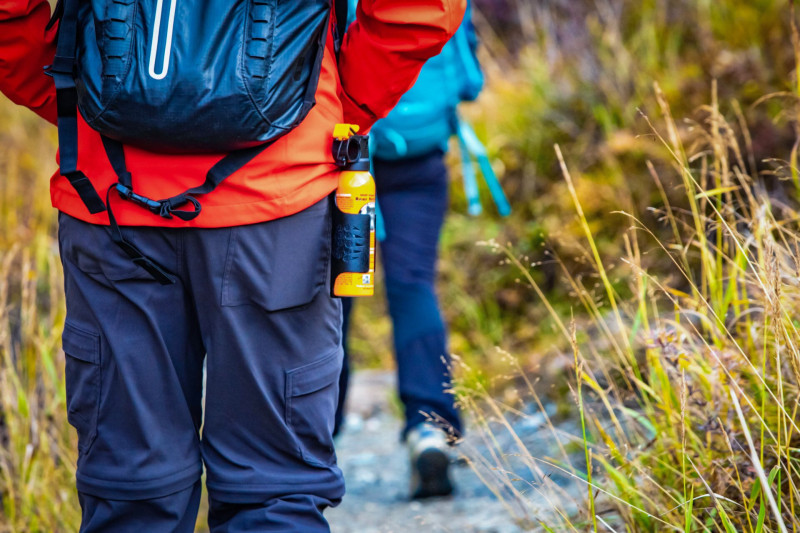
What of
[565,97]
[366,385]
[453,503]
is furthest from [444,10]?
[565,97]

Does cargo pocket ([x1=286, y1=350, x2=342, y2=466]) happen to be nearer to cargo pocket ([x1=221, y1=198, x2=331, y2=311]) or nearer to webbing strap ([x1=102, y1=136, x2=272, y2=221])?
cargo pocket ([x1=221, y1=198, x2=331, y2=311])

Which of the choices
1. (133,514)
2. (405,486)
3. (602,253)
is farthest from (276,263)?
(602,253)

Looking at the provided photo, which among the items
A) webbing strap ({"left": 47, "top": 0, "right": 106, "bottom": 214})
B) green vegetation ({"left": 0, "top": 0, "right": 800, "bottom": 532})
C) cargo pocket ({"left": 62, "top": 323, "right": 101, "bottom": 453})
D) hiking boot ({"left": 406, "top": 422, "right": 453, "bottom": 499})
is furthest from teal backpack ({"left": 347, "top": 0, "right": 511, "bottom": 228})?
cargo pocket ({"left": 62, "top": 323, "right": 101, "bottom": 453})

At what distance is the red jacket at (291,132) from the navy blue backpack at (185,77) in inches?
1.3

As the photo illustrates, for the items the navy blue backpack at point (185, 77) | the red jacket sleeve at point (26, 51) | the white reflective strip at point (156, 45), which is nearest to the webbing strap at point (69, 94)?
the navy blue backpack at point (185, 77)

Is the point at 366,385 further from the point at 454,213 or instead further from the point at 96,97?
the point at 96,97

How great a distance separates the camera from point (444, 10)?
68.6 inches

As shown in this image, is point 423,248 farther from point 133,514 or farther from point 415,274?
point 133,514

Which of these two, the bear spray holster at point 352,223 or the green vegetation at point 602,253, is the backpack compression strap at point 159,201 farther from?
the green vegetation at point 602,253

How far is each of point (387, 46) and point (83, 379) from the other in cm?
100

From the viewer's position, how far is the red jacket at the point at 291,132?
171 cm

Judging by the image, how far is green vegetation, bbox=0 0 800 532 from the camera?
89.4 inches

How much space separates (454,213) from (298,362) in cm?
414

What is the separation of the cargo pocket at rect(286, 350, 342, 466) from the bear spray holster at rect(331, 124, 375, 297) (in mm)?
174
